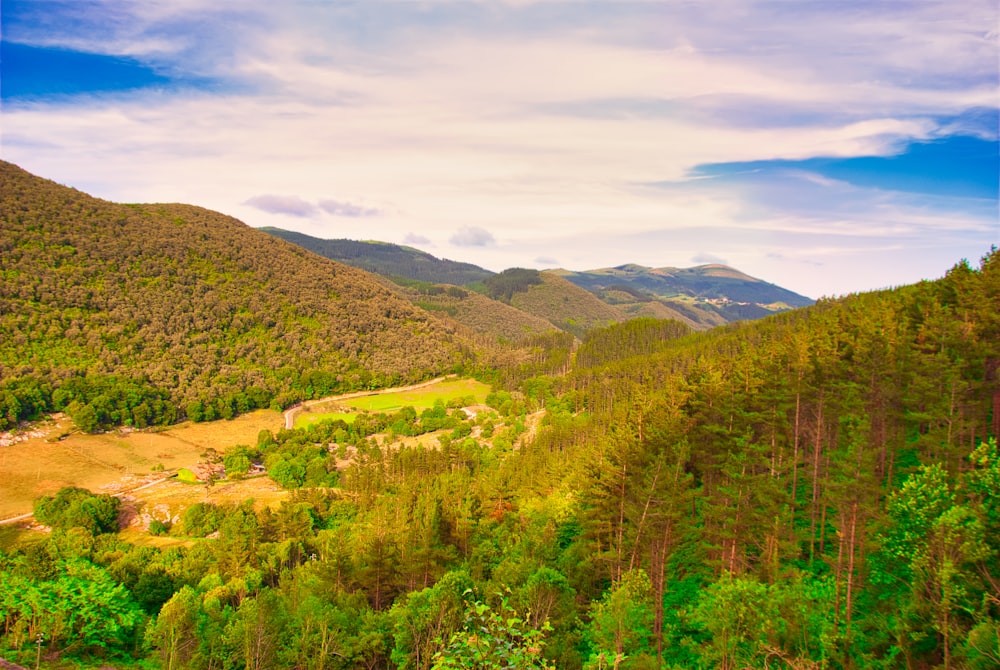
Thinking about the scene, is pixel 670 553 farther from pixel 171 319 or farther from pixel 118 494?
pixel 171 319

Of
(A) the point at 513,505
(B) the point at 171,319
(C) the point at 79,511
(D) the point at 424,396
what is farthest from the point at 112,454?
(A) the point at 513,505

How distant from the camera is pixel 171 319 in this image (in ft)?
430

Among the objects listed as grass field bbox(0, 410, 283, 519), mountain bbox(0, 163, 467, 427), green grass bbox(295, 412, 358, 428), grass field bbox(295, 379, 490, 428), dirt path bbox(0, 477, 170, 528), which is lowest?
dirt path bbox(0, 477, 170, 528)

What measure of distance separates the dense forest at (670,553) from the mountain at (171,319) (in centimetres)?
5134

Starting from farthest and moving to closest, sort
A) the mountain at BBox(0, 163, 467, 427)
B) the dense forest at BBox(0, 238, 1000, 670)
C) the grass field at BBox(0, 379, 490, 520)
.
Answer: the mountain at BBox(0, 163, 467, 427)
the grass field at BBox(0, 379, 490, 520)
the dense forest at BBox(0, 238, 1000, 670)

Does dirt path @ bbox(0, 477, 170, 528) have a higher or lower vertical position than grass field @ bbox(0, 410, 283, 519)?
lower

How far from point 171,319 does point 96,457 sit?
178 ft

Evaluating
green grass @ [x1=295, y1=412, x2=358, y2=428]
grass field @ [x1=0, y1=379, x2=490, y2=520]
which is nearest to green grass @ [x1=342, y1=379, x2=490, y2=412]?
grass field @ [x1=0, y1=379, x2=490, y2=520]

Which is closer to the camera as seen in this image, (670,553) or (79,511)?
(670,553)

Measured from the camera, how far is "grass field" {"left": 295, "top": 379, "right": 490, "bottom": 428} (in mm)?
116456

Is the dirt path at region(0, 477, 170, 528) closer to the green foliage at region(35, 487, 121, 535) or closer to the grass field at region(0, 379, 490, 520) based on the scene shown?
the grass field at region(0, 379, 490, 520)

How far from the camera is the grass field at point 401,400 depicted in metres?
116

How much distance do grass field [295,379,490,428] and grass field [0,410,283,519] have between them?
14466mm

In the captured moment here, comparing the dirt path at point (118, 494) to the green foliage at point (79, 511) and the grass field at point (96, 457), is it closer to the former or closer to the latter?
the grass field at point (96, 457)
